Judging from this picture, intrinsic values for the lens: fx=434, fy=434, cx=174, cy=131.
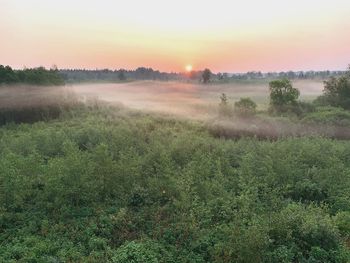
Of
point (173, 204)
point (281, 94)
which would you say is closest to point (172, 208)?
point (173, 204)

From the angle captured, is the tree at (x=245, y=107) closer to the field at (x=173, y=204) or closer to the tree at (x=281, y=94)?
the tree at (x=281, y=94)

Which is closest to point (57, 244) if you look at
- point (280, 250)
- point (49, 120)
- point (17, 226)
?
point (17, 226)

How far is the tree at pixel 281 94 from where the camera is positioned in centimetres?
6355

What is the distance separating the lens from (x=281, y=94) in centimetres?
6388

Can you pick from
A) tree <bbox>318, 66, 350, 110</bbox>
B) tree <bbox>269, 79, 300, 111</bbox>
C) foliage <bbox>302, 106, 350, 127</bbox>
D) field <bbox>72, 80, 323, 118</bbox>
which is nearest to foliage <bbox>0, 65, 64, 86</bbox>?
field <bbox>72, 80, 323, 118</bbox>

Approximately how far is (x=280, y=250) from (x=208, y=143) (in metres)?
18.5

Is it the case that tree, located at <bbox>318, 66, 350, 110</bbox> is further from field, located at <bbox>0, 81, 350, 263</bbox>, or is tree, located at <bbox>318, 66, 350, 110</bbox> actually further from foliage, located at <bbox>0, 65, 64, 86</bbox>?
foliage, located at <bbox>0, 65, 64, 86</bbox>

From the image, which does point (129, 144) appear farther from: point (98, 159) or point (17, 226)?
point (17, 226)

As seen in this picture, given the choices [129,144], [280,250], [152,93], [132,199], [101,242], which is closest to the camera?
[280,250]

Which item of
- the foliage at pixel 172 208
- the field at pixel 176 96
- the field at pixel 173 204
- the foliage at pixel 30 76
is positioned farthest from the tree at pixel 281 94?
the foliage at pixel 30 76

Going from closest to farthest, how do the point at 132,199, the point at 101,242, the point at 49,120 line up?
1. the point at 101,242
2. the point at 132,199
3. the point at 49,120

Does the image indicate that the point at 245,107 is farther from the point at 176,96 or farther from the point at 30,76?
the point at 30,76

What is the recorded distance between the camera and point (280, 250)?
19.1 m

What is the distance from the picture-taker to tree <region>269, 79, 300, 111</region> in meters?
63.5
